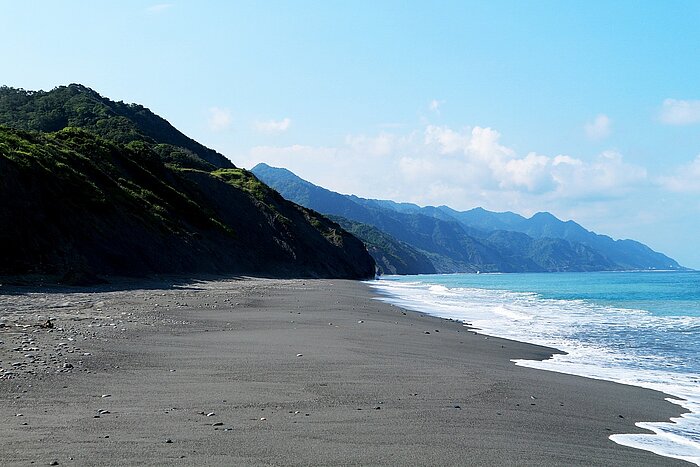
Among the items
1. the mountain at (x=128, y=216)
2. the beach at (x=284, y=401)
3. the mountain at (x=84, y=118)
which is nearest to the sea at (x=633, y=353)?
the beach at (x=284, y=401)

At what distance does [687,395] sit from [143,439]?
338 inches

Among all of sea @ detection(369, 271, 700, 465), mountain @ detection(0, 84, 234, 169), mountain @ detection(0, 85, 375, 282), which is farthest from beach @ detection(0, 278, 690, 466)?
mountain @ detection(0, 84, 234, 169)

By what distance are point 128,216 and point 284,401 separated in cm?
3587

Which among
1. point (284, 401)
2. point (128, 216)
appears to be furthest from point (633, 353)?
point (128, 216)

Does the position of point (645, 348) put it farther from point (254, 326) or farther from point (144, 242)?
point (144, 242)

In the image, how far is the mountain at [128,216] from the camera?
2900cm

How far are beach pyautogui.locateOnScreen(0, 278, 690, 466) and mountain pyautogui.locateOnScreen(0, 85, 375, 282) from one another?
15246 millimetres

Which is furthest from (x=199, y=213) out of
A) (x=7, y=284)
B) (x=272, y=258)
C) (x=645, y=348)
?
(x=645, y=348)

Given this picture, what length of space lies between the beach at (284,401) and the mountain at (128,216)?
15.2 m

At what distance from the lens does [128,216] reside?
130 ft

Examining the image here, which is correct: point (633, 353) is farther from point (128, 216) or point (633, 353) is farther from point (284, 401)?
point (128, 216)

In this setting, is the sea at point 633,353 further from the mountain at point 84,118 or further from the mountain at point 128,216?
the mountain at point 84,118

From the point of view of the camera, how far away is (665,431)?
282 inches

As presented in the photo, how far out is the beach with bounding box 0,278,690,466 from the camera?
5.20 metres
